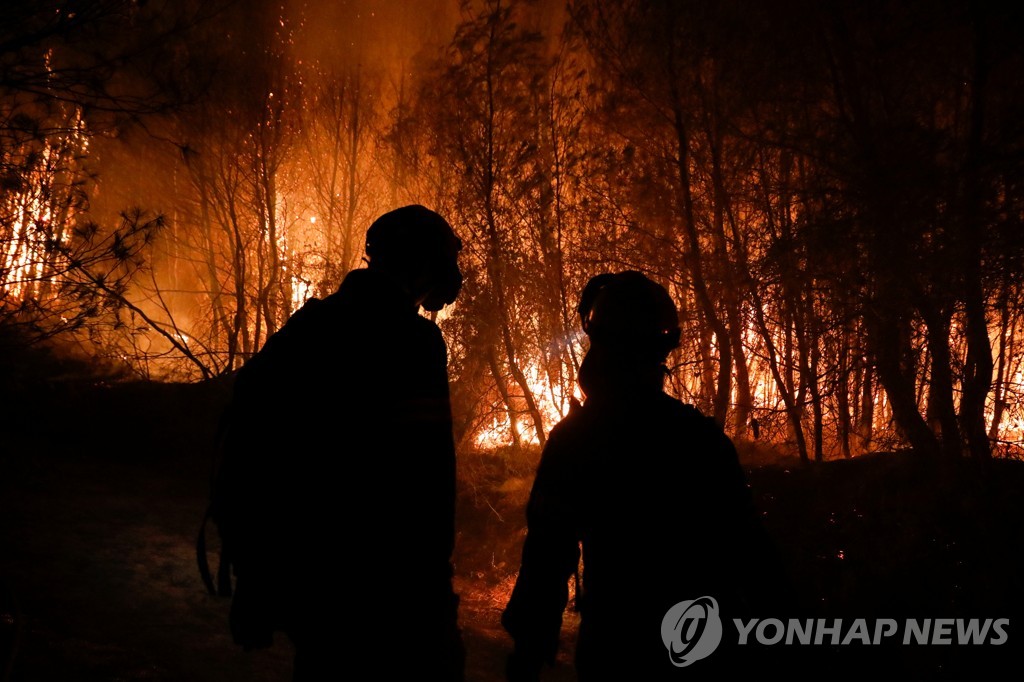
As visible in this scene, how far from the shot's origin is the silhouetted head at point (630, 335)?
1829 millimetres

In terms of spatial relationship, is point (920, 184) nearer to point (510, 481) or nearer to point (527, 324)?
point (527, 324)

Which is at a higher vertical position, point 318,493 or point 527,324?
point 527,324

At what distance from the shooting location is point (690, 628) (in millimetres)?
1688

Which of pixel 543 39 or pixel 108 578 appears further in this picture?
pixel 543 39

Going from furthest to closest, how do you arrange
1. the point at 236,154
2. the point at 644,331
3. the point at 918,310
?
the point at 236,154 → the point at 918,310 → the point at 644,331

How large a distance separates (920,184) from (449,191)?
8.14 m

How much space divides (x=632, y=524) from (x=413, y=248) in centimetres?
93

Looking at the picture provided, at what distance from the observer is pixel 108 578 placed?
21.1 ft

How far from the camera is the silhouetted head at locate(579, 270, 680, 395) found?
6.00 ft

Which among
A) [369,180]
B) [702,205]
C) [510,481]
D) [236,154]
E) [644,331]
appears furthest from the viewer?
[369,180]

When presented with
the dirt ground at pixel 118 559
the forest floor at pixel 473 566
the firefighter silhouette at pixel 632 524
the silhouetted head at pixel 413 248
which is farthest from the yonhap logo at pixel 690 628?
the dirt ground at pixel 118 559

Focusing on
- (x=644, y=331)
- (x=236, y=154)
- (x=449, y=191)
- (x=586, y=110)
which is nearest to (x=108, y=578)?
(x=644, y=331)

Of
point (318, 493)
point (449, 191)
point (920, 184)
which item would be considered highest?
point (449, 191)

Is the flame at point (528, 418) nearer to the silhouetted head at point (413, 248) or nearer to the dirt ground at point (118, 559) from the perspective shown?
the dirt ground at point (118, 559)
